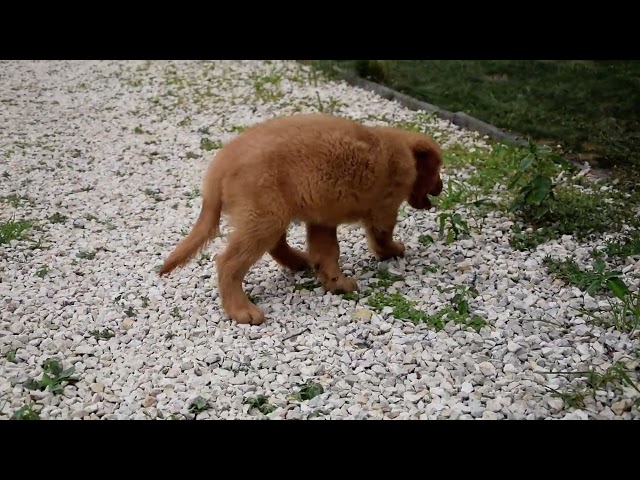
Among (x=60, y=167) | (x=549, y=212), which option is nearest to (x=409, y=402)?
(x=549, y=212)

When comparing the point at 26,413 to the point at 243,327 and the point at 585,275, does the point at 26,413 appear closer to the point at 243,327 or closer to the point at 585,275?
the point at 243,327

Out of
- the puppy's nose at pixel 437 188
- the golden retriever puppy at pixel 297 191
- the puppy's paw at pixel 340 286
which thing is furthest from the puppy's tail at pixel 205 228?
the puppy's nose at pixel 437 188

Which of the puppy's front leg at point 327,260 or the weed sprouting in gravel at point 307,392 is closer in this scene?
the weed sprouting in gravel at point 307,392

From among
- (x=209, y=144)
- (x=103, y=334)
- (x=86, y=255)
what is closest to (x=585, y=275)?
(x=103, y=334)

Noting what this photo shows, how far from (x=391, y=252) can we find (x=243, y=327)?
4.59 ft

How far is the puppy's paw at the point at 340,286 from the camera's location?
468 centimetres

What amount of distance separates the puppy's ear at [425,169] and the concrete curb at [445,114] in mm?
2123

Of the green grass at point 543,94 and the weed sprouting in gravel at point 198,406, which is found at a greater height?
the green grass at point 543,94

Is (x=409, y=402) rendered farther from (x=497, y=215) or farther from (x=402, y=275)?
(x=497, y=215)

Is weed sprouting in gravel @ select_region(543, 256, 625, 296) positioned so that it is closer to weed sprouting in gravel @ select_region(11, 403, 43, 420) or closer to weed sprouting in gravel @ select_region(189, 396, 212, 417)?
weed sprouting in gravel @ select_region(189, 396, 212, 417)

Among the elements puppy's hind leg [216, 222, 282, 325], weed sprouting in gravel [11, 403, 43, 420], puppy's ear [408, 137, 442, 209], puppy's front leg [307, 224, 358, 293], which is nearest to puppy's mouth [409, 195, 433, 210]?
puppy's ear [408, 137, 442, 209]

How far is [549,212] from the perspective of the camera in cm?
542

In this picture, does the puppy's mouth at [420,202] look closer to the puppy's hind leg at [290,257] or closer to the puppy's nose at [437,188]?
the puppy's nose at [437,188]

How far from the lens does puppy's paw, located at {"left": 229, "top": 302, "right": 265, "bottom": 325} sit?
14.2ft
